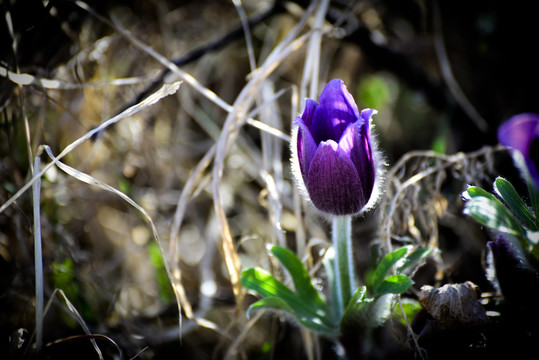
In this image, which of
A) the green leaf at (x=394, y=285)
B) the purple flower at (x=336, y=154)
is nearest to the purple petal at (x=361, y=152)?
the purple flower at (x=336, y=154)

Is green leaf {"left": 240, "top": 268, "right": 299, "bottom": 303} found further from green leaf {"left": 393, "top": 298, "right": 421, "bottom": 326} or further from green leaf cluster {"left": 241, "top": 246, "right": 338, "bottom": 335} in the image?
green leaf {"left": 393, "top": 298, "right": 421, "bottom": 326}

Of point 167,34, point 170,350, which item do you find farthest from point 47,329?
point 167,34

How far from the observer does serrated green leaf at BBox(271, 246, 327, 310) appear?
137 cm

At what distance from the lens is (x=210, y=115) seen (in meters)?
2.69

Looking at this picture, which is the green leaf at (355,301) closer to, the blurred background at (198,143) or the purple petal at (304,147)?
the blurred background at (198,143)

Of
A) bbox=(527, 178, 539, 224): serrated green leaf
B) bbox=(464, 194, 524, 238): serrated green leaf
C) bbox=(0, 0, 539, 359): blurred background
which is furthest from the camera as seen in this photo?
bbox=(0, 0, 539, 359): blurred background

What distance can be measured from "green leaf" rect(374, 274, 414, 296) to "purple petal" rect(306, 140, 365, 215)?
0.70ft

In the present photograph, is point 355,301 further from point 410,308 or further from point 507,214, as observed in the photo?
point 507,214

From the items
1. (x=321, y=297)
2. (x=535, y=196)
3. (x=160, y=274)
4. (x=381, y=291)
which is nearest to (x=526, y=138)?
(x=535, y=196)

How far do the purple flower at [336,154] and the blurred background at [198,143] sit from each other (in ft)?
1.30

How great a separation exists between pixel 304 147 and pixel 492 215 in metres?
0.49

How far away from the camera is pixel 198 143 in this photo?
2.64 meters

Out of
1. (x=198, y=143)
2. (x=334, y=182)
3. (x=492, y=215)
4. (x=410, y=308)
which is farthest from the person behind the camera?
(x=198, y=143)

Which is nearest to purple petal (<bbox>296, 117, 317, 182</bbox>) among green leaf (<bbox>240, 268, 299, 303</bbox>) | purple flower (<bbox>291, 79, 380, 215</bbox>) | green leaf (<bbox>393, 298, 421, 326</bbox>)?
purple flower (<bbox>291, 79, 380, 215</bbox>)
